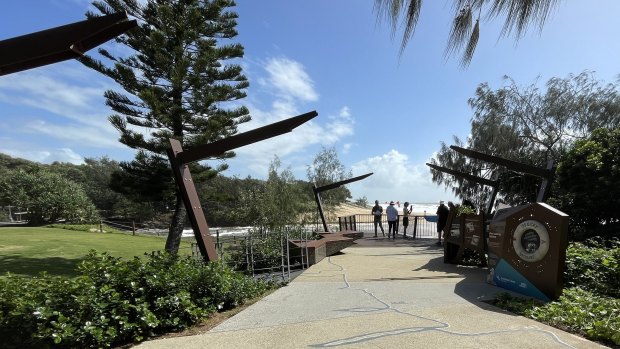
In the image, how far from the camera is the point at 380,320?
15.9 feet

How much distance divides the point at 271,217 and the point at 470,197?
10.3 m

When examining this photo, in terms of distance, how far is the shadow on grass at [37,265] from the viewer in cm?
1155

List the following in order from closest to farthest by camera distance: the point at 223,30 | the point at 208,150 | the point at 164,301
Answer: the point at 164,301 < the point at 208,150 < the point at 223,30

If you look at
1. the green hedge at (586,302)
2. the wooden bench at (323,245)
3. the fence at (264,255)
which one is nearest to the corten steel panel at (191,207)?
the fence at (264,255)

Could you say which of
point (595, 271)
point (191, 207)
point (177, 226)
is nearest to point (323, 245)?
point (191, 207)

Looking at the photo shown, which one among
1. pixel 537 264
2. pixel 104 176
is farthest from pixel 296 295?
pixel 104 176

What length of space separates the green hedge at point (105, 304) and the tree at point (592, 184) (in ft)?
31.4

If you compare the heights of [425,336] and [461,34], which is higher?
[461,34]

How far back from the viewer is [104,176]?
68.3 meters

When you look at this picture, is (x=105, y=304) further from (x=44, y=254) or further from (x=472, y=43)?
(x=44, y=254)

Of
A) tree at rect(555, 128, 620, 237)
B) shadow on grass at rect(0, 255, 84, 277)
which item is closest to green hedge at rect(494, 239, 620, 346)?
tree at rect(555, 128, 620, 237)

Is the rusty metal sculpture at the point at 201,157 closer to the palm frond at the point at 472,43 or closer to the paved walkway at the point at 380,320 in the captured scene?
the paved walkway at the point at 380,320

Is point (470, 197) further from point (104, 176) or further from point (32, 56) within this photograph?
point (104, 176)

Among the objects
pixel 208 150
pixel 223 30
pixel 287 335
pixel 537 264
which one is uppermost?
pixel 223 30
